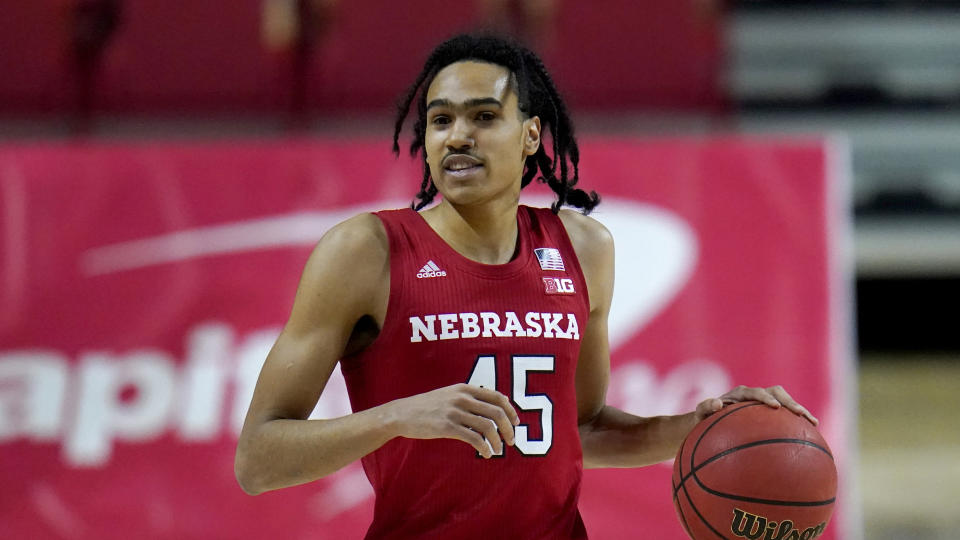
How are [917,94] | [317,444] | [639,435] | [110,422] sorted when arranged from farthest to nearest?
[917,94]
[110,422]
[639,435]
[317,444]

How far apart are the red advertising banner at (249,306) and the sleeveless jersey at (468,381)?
248 centimetres

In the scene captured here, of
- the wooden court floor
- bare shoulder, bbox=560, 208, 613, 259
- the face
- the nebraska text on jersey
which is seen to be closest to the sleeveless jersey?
the nebraska text on jersey

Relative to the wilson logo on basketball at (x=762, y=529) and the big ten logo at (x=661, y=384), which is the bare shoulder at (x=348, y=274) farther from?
the big ten logo at (x=661, y=384)

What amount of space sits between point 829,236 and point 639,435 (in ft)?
8.50

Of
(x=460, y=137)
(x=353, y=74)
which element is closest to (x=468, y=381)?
(x=460, y=137)

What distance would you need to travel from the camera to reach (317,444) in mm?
2154

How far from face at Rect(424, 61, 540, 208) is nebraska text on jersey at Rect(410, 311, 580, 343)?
0.83 ft

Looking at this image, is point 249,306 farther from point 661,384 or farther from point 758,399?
point 758,399

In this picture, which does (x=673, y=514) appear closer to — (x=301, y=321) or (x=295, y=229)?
(x=295, y=229)

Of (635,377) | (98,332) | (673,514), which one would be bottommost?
(673,514)

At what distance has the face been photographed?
238cm

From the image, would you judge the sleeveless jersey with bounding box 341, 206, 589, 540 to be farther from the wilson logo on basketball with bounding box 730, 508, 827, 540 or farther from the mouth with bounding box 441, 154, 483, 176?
the wilson logo on basketball with bounding box 730, 508, 827, 540

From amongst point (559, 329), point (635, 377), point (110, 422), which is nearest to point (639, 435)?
point (559, 329)

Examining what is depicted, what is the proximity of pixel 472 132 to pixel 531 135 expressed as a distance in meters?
0.23
